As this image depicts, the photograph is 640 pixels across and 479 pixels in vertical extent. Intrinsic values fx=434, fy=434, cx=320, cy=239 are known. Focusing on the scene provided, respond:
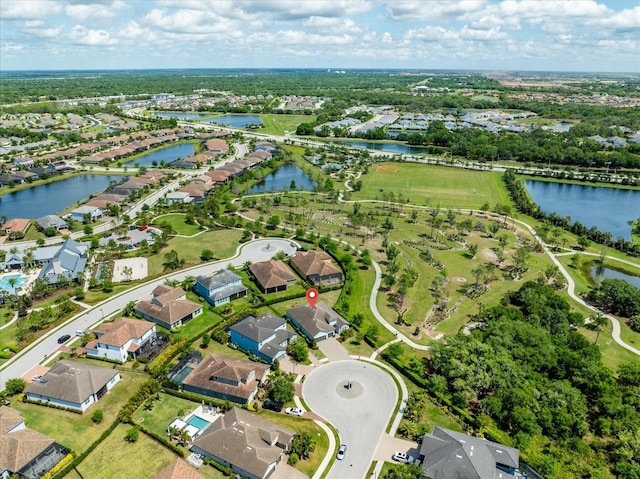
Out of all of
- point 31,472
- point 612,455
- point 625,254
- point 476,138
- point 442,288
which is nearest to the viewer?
point 31,472

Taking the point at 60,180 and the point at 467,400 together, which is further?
the point at 60,180

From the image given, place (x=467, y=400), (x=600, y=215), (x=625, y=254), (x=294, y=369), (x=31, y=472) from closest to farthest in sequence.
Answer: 1. (x=31, y=472)
2. (x=467, y=400)
3. (x=294, y=369)
4. (x=625, y=254)
5. (x=600, y=215)

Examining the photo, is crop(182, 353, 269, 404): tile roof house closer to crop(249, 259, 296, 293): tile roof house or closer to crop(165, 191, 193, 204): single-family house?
crop(249, 259, 296, 293): tile roof house

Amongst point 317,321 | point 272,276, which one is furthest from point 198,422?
point 272,276

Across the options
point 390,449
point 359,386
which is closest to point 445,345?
point 359,386

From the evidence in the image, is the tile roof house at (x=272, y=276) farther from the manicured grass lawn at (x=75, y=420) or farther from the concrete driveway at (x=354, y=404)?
the manicured grass lawn at (x=75, y=420)

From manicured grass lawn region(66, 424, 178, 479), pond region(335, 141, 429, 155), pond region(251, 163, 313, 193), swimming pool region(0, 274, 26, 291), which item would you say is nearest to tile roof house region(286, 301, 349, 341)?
manicured grass lawn region(66, 424, 178, 479)

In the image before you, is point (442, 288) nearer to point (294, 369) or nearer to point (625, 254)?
point (294, 369)
